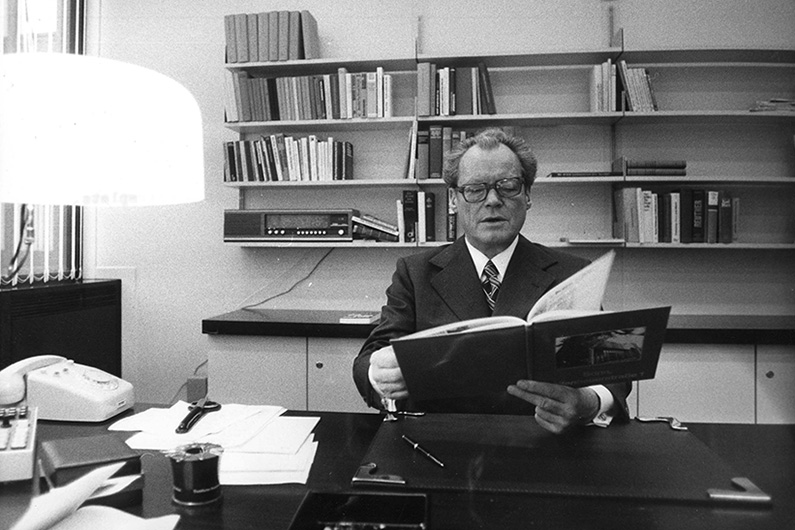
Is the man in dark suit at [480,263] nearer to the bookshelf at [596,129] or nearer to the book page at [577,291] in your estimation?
the book page at [577,291]

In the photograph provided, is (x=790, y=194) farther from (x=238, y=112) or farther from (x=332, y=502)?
(x=332, y=502)

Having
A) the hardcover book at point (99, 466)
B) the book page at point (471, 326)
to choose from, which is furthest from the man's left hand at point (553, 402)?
the hardcover book at point (99, 466)

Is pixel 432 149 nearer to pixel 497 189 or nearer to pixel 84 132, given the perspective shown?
pixel 497 189

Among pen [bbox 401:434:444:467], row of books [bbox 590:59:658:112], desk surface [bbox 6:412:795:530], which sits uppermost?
row of books [bbox 590:59:658:112]

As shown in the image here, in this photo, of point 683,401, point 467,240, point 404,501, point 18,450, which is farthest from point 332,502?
point 683,401

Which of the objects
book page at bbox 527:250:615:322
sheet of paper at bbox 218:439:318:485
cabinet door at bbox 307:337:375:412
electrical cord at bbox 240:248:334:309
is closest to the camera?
sheet of paper at bbox 218:439:318:485

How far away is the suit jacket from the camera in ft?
5.47

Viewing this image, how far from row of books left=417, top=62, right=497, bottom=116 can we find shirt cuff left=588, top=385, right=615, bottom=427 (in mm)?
1972

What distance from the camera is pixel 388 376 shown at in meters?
1.31

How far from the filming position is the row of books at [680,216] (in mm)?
2873

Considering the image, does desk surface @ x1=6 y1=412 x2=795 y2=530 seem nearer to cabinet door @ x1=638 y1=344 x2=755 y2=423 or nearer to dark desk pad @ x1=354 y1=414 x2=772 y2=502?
Answer: dark desk pad @ x1=354 y1=414 x2=772 y2=502

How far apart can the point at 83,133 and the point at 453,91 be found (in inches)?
88.7

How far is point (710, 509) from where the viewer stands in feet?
2.86

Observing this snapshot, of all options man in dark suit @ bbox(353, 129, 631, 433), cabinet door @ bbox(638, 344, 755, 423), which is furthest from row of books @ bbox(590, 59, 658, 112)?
man in dark suit @ bbox(353, 129, 631, 433)
